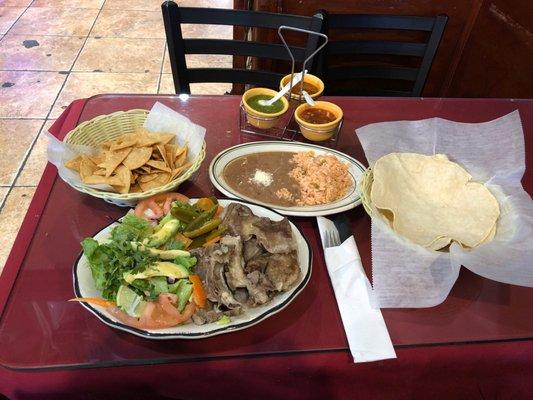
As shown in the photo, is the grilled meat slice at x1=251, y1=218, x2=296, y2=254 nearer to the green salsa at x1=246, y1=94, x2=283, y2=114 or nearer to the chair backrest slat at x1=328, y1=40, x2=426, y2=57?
the green salsa at x1=246, y1=94, x2=283, y2=114

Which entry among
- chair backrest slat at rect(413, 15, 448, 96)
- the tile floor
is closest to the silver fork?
chair backrest slat at rect(413, 15, 448, 96)

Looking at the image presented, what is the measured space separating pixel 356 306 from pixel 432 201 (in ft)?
1.56

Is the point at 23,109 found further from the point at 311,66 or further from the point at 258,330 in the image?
the point at 258,330

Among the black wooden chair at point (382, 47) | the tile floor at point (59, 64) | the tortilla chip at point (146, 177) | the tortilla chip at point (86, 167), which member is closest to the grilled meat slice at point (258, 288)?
the tortilla chip at point (146, 177)

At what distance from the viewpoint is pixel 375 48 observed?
2.03 metres

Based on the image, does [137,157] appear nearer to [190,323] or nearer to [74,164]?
[74,164]

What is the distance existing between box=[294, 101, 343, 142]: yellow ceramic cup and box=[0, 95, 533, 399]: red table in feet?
1.53

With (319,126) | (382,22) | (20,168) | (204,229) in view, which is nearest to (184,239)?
(204,229)

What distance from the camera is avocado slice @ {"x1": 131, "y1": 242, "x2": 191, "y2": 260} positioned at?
978mm

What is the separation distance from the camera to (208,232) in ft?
3.61

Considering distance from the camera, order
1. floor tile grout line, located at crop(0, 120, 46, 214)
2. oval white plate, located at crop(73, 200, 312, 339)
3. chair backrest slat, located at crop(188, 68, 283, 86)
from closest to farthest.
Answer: oval white plate, located at crop(73, 200, 312, 339) < chair backrest slat, located at crop(188, 68, 283, 86) < floor tile grout line, located at crop(0, 120, 46, 214)

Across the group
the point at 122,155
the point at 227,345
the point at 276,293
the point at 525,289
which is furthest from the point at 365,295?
the point at 122,155

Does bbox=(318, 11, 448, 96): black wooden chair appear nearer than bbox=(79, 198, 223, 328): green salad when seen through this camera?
No

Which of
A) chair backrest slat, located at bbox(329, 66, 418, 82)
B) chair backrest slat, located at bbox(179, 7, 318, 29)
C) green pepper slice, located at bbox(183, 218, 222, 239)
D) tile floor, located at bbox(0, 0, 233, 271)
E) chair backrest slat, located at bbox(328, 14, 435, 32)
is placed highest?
chair backrest slat, located at bbox(179, 7, 318, 29)
